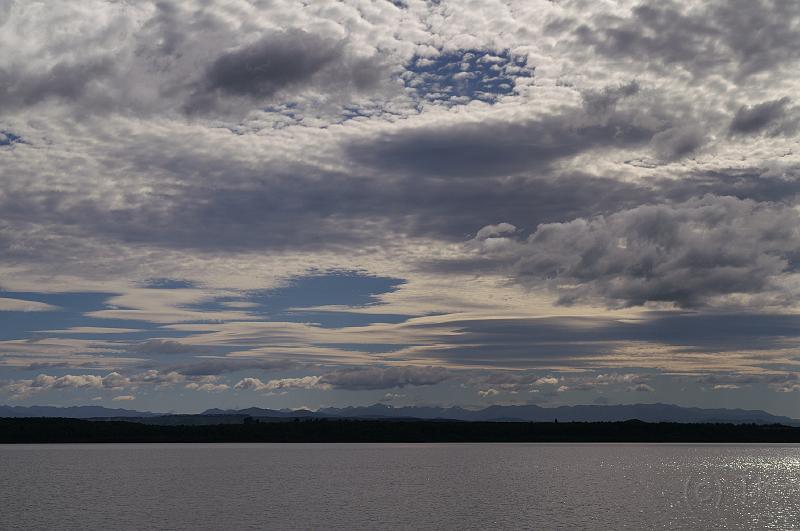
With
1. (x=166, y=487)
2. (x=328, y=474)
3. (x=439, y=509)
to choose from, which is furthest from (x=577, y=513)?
(x=328, y=474)

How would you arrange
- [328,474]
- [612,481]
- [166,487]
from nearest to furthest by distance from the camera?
[166,487] → [612,481] → [328,474]

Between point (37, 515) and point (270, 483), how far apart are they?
61498mm

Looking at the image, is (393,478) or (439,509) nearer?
(439,509)

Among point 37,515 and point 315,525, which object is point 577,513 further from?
point 37,515

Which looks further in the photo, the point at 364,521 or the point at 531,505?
the point at 531,505

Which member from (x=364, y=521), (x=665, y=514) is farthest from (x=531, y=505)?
(x=364, y=521)

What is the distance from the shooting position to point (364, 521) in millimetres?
98125

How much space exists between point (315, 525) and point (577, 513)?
3585cm

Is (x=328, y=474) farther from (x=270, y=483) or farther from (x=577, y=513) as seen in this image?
(x=577, y=513)

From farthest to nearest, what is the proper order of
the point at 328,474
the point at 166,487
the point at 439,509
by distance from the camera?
the point at 328,474 → the point at 166,487 → the point at 439,509

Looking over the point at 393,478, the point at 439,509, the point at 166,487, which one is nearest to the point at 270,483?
the point at 166,487

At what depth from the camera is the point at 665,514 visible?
357 ft

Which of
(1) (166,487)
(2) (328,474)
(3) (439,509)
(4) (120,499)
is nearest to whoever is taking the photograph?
(3) (439,509)

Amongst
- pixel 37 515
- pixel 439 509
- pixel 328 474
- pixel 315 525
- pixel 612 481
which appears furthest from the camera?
pixel 328 474
